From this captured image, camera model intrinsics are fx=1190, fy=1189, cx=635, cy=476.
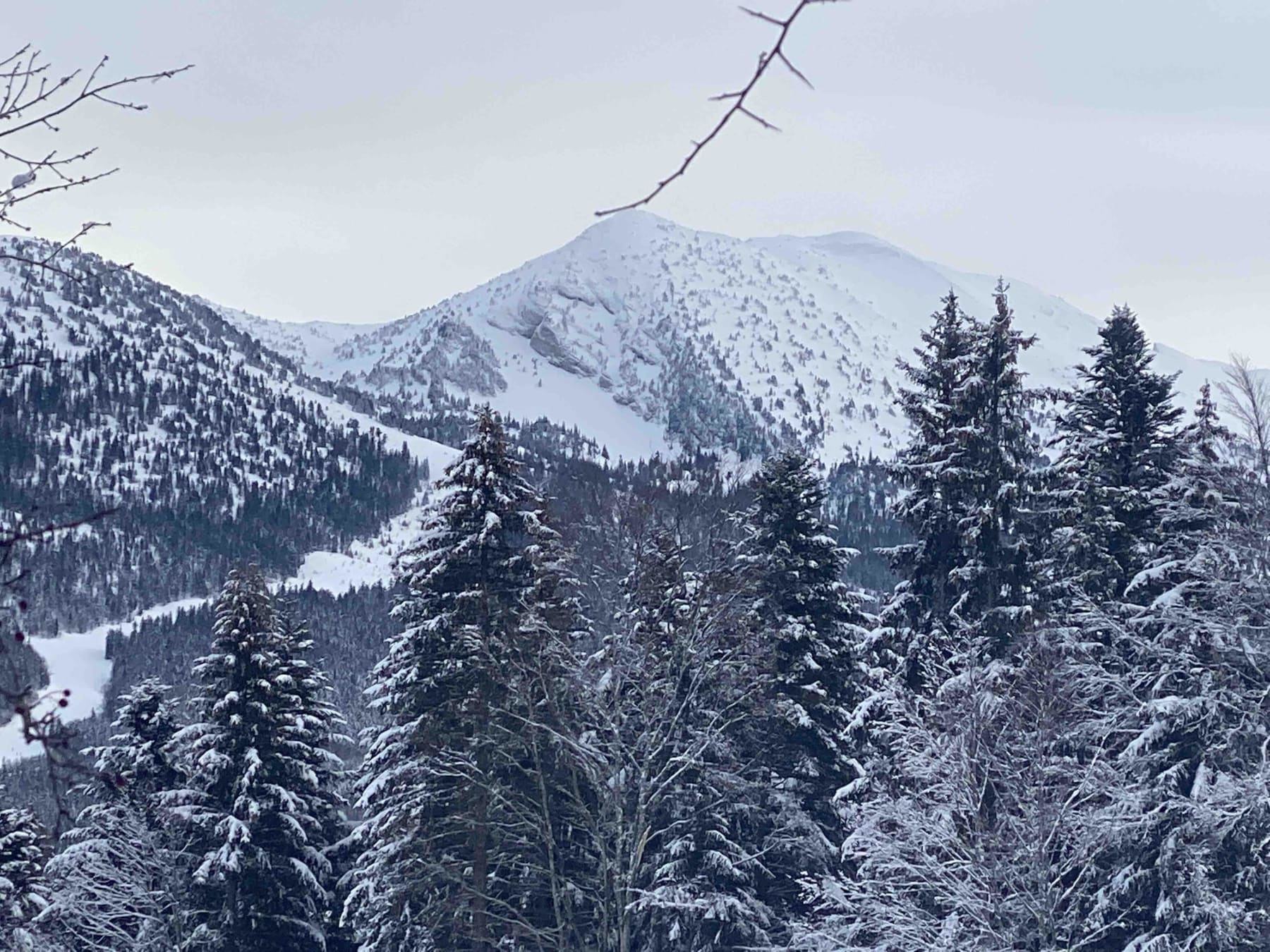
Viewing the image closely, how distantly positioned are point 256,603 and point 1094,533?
48.5ft

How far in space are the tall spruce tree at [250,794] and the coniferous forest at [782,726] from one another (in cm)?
8

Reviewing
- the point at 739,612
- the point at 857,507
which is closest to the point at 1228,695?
the point at 739,612

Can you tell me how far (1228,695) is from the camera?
15492 mm

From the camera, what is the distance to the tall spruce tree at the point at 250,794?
20.6 meters

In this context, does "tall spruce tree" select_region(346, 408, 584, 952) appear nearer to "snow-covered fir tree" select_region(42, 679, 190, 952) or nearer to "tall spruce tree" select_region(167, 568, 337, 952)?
"tall spruce tree" select_region(167, 568, 337, 952)

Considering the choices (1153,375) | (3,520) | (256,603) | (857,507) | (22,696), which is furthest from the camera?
(857,507)

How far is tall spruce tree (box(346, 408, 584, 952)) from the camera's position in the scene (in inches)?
690

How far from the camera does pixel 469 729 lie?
18672 mm

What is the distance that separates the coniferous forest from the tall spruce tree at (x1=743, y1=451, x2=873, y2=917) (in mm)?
65

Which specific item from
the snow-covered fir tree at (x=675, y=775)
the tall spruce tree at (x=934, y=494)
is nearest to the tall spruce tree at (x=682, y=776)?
the snow-covered fir tree at (x=675, y=775)

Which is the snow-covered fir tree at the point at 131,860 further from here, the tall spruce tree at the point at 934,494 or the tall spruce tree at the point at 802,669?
the tall spruce tree at the point at 934,494

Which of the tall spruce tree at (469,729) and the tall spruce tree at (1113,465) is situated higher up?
the tall spruce tree at (1113,465)

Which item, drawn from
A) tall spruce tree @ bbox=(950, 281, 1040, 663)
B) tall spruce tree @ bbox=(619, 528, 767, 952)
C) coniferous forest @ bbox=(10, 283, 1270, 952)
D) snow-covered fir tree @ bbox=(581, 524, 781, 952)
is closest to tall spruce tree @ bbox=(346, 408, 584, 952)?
coniferous forest @ bbox=(10, 283, 1270, 952)

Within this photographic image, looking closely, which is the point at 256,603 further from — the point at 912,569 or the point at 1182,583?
the point at 1182,583
